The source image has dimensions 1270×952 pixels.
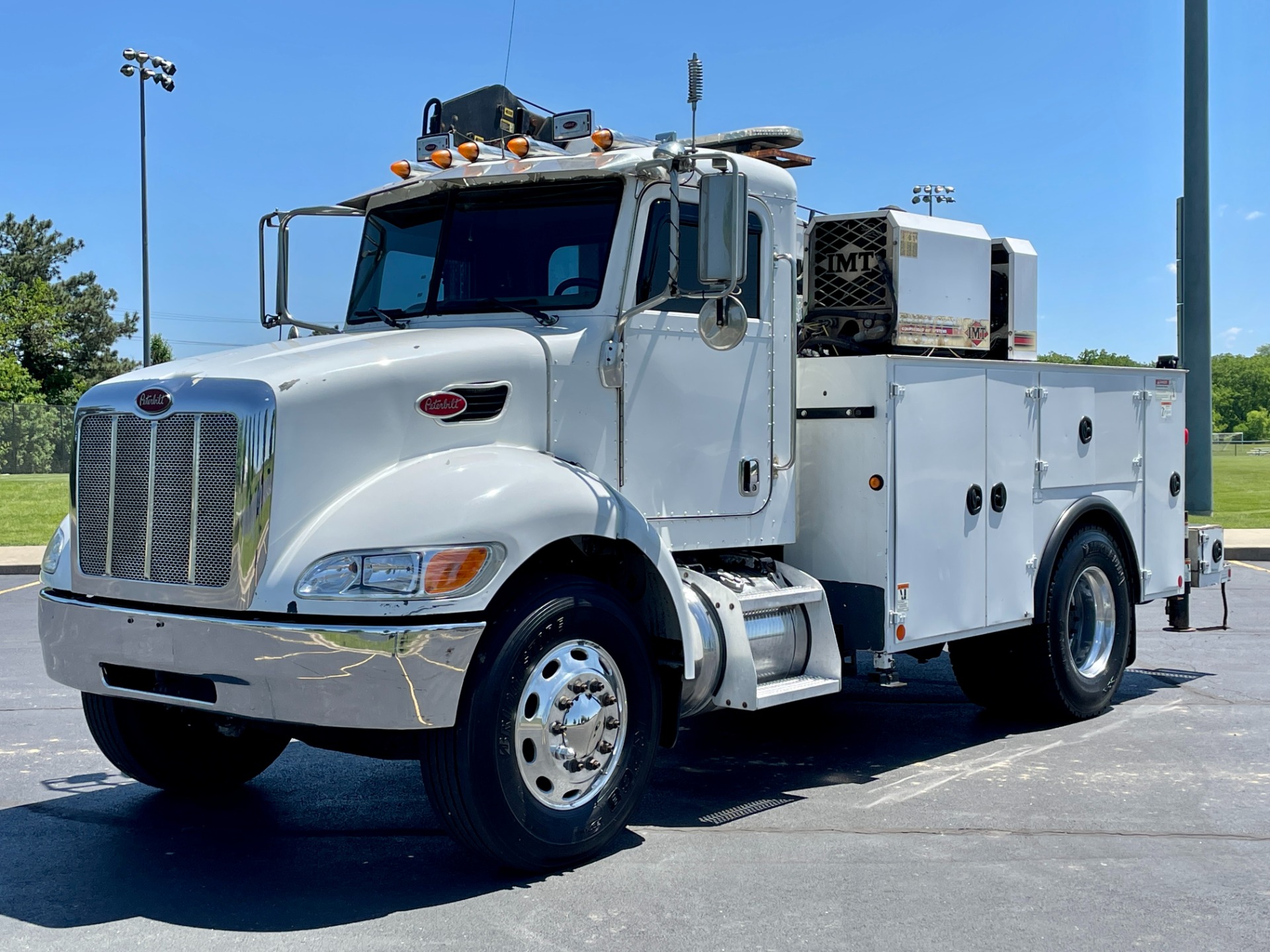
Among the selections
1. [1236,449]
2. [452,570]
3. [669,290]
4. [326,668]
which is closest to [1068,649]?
[669,290]

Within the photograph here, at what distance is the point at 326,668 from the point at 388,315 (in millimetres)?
2190

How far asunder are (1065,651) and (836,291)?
8.06 feet

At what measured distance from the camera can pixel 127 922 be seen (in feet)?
14.7

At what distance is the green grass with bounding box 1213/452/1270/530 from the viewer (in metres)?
22.7

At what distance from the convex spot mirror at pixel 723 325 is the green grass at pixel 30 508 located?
1670 cm

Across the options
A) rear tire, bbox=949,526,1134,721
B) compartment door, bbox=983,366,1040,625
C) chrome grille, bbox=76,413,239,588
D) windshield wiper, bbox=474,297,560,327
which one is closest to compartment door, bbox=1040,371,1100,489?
compartment door, bbox=983,366,1040,625

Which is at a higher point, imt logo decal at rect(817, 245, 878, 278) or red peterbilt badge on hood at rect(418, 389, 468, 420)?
imt logo decal at rect(817, 245, 878, 278)

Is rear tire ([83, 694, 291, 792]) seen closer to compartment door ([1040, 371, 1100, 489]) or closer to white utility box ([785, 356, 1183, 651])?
white utility box ([785, 356, 1183, 651])

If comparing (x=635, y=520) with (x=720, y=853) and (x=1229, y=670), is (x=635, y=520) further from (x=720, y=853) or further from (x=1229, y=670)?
(x=1229, y=670)

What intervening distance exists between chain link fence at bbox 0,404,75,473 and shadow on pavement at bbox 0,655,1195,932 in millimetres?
39155

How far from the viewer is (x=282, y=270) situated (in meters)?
6.88

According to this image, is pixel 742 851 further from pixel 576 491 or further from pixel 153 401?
pixel 153 401

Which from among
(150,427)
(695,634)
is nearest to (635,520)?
(695,634)

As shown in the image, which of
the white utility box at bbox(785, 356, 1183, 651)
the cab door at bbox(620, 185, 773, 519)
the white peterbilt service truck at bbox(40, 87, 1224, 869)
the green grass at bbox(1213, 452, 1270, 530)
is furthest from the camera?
the green grass at bbox(1213, 452, 1270, 530)
